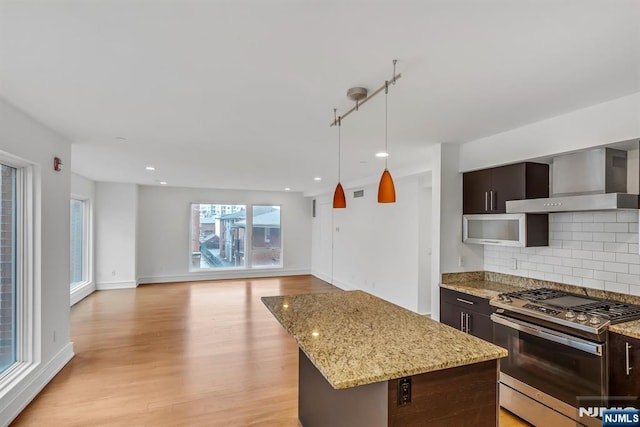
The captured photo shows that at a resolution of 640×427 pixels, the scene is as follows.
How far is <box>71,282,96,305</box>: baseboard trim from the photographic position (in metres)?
→ 6.08

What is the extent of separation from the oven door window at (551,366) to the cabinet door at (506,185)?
1.19 meters

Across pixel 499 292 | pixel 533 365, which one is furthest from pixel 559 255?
pixel 533 365

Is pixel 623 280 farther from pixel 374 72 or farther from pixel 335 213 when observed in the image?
pixel 335 213

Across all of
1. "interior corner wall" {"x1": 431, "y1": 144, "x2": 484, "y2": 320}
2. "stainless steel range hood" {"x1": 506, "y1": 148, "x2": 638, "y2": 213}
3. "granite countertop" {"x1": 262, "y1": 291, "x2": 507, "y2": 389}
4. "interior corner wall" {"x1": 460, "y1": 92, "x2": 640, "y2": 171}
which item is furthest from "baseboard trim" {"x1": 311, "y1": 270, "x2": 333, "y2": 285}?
"stainless steel range hood" {"x1": 506, "y1": 148, "x2": 638, "y2": 213}

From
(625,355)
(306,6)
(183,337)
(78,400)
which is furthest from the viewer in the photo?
(183,337)

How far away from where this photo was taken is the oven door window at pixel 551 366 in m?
2.21

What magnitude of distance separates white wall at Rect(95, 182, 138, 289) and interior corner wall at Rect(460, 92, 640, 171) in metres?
7.16

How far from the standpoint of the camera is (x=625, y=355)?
6.90 ft

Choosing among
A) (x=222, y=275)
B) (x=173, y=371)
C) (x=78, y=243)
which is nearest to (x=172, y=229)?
(x=222, y=275)

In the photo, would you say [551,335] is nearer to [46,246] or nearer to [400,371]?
[400,371]

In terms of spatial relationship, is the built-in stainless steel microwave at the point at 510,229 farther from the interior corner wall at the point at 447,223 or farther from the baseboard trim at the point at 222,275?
the baseboard trim at the point at 222,275

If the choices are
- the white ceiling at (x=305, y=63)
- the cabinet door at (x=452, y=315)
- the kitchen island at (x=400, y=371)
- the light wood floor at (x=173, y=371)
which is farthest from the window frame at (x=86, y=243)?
the cabinet door at (x=452, y=315)

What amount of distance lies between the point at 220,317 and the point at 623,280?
5108 mm

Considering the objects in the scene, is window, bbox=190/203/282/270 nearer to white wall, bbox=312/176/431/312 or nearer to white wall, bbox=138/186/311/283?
white wall, bbox=138/186/311/283
